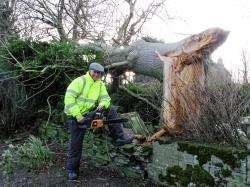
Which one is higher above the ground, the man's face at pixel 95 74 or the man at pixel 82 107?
the man's face at pixel 95 74

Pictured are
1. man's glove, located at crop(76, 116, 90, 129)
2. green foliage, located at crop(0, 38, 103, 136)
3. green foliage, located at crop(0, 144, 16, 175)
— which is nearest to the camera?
man's glove, located at crop(76, 116, 90, 129)

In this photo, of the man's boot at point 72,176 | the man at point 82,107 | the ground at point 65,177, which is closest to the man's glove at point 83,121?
the man at point 82,107

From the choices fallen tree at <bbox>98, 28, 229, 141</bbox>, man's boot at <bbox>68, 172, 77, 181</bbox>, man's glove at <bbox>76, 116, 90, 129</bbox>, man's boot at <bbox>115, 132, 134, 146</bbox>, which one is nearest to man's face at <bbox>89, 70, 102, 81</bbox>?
man's glove at <bbox>76, 116, 90, 129</bbox>

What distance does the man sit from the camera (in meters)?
7.77

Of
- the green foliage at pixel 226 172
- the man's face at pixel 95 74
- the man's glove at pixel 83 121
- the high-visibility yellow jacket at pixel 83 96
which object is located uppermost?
the man's face at pixel 95 74

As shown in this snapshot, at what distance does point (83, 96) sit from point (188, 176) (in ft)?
7.83

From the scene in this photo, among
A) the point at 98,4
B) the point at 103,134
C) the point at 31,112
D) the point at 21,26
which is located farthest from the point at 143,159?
the point at 21,26

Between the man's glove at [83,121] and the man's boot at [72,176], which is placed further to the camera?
the man's boot at [72,176]

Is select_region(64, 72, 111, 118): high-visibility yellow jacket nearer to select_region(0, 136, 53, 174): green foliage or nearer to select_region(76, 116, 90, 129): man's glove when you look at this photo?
select_region(76, 116, 90, 129): man's glove

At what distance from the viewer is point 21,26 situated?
1595 centimetres

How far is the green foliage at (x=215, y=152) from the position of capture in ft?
20.9

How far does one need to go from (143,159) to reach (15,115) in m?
5.38

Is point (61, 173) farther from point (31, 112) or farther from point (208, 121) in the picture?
point (31, 112)

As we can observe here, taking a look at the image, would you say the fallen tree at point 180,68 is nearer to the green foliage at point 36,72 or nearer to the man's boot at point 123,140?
the man's boot at point 123,140
